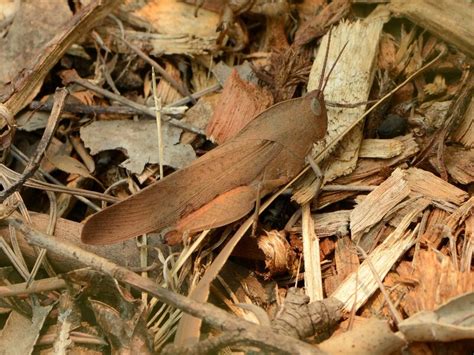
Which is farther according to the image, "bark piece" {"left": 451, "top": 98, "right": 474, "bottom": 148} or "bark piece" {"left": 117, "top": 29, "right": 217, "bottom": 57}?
"bark piece" {"left": 117, "top": 29, "right": 217, "bottom": 57}

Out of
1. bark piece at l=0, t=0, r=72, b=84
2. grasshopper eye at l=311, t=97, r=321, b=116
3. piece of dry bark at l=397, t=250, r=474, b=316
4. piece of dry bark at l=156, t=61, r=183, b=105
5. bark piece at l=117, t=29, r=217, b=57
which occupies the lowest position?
piece of dry bark at l=397, t=250, r=474, b=316

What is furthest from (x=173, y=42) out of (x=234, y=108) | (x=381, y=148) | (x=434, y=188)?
(x=434, y=188)

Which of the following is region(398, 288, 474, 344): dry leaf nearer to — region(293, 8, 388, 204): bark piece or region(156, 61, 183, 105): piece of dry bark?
region(293, 8, 388, 204): bark piece

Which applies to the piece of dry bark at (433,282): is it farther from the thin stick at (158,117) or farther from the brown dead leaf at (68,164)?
the brown dead leaf at (68,164)

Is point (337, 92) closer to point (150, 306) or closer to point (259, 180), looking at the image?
point (259, 180)

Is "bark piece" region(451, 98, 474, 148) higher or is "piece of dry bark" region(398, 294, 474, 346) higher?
"bark piece" region(451, 98, 474, 148)

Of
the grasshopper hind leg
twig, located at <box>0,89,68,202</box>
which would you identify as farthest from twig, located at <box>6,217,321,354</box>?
the grasshopper hind leg

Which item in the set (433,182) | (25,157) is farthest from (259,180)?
(25,157)
